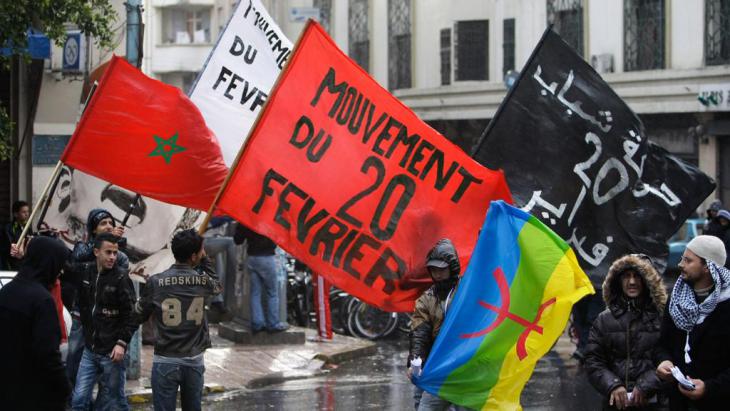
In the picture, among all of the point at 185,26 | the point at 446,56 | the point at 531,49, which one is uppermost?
the point at 185,26

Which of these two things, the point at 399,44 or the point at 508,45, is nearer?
the point at 508,45

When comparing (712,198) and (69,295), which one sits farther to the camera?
(712,198)

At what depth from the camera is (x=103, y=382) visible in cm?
960

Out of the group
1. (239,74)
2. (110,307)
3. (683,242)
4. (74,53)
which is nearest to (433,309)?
(110,307)

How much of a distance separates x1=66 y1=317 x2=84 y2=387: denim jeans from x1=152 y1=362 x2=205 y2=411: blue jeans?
1720mm

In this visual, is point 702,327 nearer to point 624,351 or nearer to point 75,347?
point 624,351

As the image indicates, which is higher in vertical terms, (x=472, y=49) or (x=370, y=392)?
(x=472, y=49)

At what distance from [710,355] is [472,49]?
32.8m

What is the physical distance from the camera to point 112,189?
452 inches

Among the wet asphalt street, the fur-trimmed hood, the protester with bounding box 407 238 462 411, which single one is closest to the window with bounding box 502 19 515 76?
the wet asphalt street

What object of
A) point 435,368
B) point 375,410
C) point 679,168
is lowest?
point 375,410

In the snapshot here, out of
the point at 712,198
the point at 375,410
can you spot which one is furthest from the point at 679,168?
the point at 712,198

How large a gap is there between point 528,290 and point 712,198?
24830mm

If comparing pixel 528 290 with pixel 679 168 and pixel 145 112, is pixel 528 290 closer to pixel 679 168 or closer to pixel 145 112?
pixel 679 168
